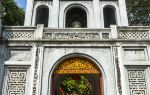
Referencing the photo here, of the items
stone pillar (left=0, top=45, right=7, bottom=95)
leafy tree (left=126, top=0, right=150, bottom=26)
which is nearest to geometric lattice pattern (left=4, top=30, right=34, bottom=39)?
stone pillar (left=0, top=45, right=7, bottom=95)

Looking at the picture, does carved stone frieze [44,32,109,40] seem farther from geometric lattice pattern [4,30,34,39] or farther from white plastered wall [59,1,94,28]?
white plastered wall [59,1,94,28]

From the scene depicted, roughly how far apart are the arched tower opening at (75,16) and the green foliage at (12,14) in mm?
6489

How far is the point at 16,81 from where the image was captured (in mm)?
10656

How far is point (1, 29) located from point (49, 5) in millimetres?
4240

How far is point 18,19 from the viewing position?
72.9ft

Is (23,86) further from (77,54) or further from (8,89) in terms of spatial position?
(77,54)

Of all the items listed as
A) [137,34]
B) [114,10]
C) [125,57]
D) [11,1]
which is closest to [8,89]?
[125,57]

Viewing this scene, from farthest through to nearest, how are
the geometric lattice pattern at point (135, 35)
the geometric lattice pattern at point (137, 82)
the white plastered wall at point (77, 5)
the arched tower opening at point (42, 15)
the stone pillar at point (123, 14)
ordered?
the arched tower opening at point (42, 15)
the stone pillar at point (123, 14)
the white plastered wall at point (77, 5)
the geometric lattice pattern at point (135, 35)
the geometric lattice pattern at point (137, 82)

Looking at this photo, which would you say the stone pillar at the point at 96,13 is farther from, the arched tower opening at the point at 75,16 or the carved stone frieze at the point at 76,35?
the carved stone frieze at the point at 76,35

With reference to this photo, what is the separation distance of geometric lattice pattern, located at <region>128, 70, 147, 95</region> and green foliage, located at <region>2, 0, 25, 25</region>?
39.8 feet

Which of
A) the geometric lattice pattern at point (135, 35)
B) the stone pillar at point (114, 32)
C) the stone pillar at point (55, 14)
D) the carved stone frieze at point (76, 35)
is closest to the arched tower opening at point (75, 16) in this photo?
the stone pillar at point (55, 14)

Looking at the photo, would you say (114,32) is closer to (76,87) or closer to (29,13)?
(76,87)

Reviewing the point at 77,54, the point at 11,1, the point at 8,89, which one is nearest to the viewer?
the point at 8,89

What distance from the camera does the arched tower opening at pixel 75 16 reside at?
15164 millimetres
